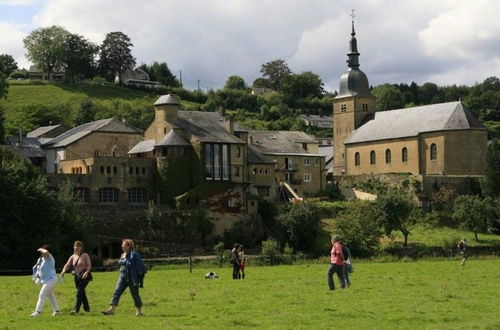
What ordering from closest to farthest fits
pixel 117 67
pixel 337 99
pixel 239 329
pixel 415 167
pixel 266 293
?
1. pixel 239 329
2. pixel 266 293
3. pixel 415 167
4. pixel 337 99
5. pixel 117 67

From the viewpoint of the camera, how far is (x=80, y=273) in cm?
2320

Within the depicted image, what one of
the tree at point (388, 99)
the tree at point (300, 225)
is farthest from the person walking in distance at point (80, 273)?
the tree at point (388, 99)

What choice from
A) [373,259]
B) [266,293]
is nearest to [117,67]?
[373,259]

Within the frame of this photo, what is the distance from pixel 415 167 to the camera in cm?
9562

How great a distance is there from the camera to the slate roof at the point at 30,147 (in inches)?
3455

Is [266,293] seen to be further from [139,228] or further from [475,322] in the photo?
[139,228]

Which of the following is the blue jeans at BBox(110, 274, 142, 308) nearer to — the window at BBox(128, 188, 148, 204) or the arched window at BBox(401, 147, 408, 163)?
the window at BBox(128, 188, 148, 204)

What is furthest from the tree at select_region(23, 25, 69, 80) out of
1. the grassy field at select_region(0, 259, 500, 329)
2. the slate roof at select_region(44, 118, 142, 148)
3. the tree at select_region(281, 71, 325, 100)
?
the grassy field at select_region(0, 259, 500, 329)

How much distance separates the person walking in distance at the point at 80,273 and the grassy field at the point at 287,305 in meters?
0.44

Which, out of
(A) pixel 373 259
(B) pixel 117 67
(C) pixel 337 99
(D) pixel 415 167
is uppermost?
(B) pixel 117 67

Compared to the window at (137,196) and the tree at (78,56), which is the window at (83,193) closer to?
the window at (137,196)

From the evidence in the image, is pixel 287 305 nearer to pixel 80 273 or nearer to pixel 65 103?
pixel 80 273

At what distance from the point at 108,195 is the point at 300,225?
15.6 m

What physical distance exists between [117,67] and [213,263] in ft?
376
